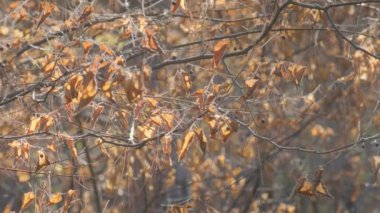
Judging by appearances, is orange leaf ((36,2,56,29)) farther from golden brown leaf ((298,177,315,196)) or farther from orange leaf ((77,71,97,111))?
golden brown leaf ((298,177,315,196))

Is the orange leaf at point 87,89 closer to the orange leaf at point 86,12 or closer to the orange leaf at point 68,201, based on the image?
the orange leaf at point 86,12

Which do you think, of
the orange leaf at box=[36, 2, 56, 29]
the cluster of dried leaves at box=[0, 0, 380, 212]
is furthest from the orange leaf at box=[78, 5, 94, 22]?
the orange leaf at box=[36, 2, 56, 29]

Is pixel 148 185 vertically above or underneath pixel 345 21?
underneath

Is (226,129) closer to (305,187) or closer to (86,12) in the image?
(305,187)

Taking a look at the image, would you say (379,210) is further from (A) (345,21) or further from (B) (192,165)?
(B) (192,165)

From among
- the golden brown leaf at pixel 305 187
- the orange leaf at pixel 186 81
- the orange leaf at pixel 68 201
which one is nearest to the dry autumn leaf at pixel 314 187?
the golden brown leaf at pixel 305 187

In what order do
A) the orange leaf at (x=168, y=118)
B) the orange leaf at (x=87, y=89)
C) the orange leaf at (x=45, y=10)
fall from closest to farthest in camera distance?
the orange leaf at (x=87, y=89) < the orange leaf at (x=168, y=118) < the orange leaf at (x=45, y=10)

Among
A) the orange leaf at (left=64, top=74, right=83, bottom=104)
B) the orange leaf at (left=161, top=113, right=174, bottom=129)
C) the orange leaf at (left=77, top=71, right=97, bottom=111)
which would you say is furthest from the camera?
the orange leaf at (left=161, top=113, right=174, bottom=129)

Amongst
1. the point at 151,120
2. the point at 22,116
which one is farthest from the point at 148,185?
the point at 151,120

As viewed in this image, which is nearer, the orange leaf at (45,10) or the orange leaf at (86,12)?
the orange leaf at (86,12)

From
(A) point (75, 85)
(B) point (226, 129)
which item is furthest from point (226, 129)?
(A) point (75, 85)

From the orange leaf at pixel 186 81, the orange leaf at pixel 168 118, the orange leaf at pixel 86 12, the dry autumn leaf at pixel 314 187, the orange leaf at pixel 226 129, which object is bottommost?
the dry autumn leaf at pixel 314 187
